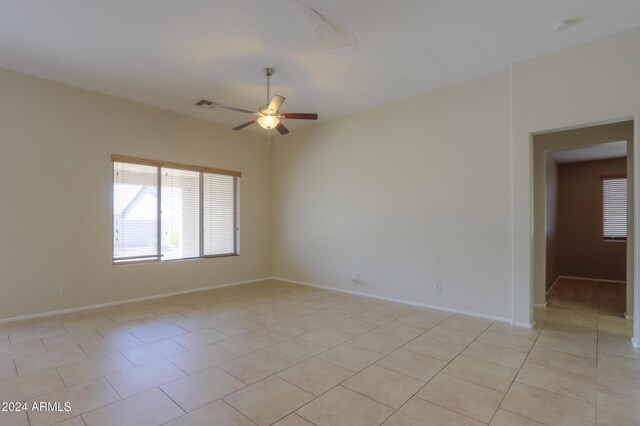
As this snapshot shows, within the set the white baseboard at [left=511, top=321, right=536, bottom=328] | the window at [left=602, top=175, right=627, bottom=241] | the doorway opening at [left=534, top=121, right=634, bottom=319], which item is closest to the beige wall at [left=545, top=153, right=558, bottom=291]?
the doorway opening at [left=534, top=121, right=634, bottom=319]

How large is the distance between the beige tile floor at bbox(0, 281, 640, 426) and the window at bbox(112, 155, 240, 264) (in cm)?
125

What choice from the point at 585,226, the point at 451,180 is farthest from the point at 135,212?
the point at 585,226

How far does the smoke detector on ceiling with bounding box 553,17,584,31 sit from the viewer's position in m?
3.19

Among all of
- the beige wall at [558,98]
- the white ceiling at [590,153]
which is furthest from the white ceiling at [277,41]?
the white ceiling at [590,153]

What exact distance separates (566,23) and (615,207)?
5.98 metres

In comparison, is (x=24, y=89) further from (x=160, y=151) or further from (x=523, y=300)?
(x=523, y=300)

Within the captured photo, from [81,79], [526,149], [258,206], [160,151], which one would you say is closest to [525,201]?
[526,149]

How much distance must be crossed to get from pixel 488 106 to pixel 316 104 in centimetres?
256

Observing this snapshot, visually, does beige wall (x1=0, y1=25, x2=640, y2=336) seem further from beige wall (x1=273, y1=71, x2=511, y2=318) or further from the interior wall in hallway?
the interior wall in hallway

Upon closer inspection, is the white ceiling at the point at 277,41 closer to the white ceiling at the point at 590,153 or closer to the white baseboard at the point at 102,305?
the white baseboard at the point at 102,305

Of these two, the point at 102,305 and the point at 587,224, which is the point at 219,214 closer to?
the point at 102,305

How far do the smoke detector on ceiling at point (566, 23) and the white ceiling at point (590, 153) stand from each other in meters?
3.52

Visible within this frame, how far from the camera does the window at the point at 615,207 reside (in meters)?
7.20

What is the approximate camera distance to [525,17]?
3.16 metres
